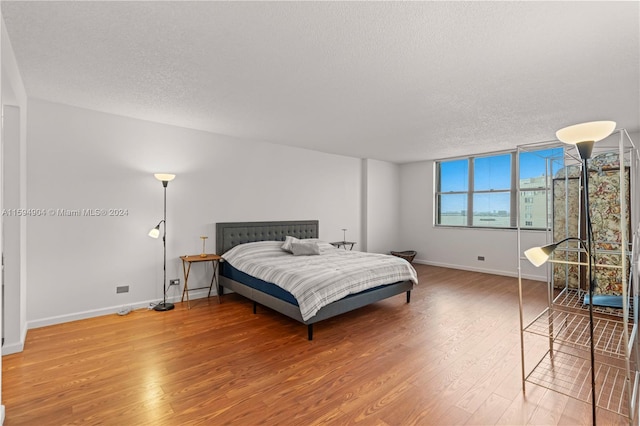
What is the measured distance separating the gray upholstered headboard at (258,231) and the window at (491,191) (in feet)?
10.9

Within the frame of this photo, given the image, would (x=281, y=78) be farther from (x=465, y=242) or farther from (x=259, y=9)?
(x=465, y=242)

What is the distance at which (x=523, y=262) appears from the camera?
579 centimetres

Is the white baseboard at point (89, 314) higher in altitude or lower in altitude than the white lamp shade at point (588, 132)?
lower

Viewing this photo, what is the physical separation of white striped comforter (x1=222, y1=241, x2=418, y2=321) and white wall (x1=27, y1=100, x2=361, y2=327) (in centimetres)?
82

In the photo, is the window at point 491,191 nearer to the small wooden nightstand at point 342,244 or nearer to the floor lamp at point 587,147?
the small wooden nightstand at point 342,244

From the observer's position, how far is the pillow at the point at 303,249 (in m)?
4.62

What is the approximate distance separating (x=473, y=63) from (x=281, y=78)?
1.61m

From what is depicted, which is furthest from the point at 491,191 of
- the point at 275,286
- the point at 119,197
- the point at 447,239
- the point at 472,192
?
the point at 119,197

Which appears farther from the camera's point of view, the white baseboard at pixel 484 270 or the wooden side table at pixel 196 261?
the white baseboard at pixel 484 270

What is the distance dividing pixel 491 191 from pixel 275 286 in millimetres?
5236

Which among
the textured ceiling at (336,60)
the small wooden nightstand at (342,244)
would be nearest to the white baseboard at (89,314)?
the textured ceiling at (336,60)

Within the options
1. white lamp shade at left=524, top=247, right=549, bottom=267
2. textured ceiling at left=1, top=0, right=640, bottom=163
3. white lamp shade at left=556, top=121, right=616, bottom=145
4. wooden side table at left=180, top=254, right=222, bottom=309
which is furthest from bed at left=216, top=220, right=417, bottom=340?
white lamp shade at left=556, top=121, right=616, bottom=145

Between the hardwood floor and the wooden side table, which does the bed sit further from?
the hardwood floor

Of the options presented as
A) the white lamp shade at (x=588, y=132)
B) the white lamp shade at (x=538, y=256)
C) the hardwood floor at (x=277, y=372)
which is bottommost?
the hardwood floor at (x=277, y=372)
